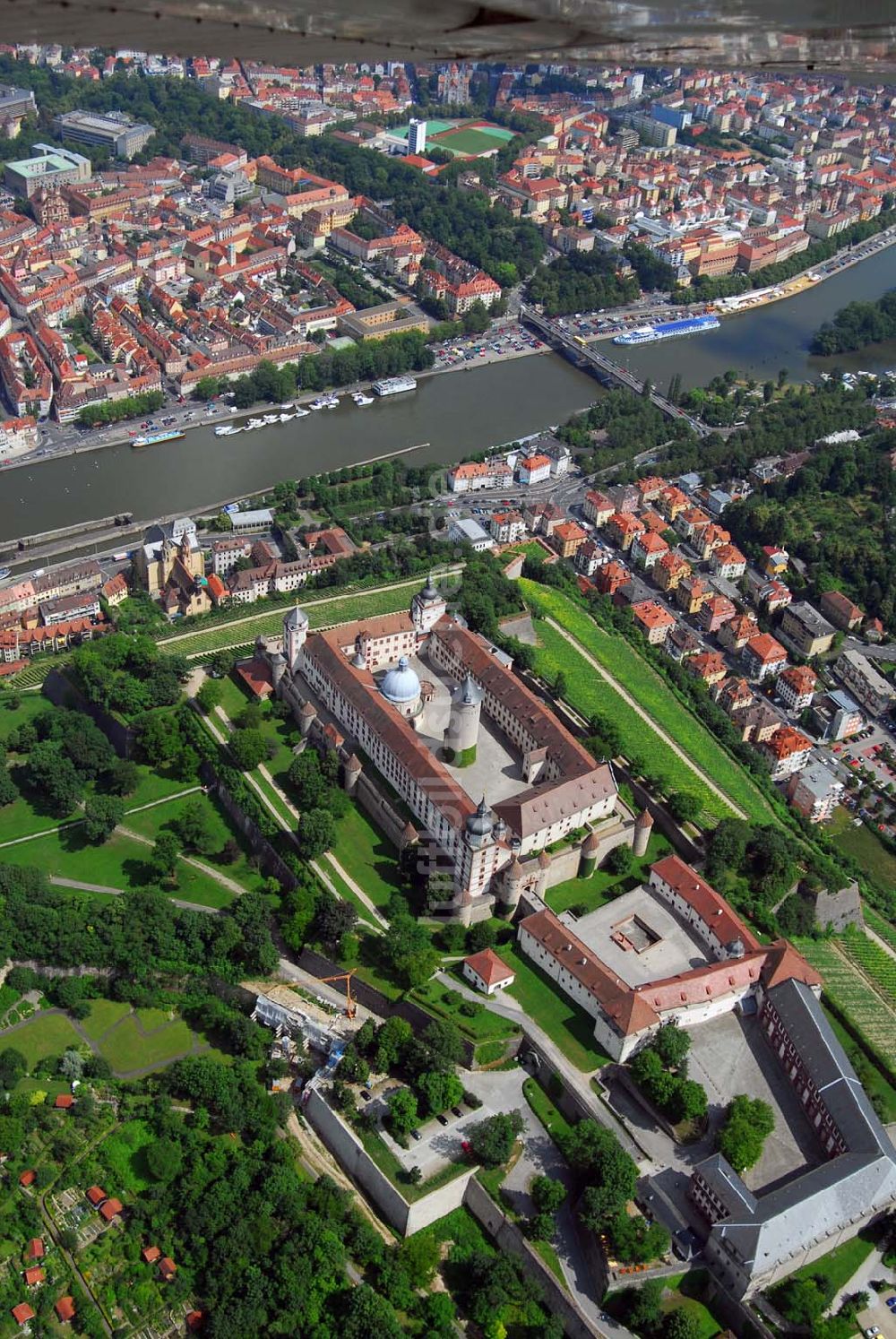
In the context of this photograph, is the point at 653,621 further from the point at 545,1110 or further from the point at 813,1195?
the point at 813,1195

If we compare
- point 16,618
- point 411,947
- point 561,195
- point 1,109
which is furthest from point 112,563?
point 1,109

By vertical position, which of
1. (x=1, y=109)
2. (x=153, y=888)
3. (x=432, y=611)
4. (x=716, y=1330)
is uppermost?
(x=1, y=109)

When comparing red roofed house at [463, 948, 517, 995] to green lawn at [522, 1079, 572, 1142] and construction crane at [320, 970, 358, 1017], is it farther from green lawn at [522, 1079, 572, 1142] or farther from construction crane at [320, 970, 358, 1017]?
construction crane at [320, 970, 358, 1017]

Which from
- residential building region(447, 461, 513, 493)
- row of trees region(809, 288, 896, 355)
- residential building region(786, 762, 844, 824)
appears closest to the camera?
residential building region(786, 762, 844, 824)

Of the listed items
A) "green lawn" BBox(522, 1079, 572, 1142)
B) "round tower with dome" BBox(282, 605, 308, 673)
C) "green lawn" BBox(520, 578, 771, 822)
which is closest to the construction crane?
"green lawn" BBox(522, 1079, 572, 1142)

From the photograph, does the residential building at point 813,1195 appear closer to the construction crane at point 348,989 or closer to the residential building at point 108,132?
the construction crane at point 348,989

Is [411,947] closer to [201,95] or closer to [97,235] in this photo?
[97,235]
